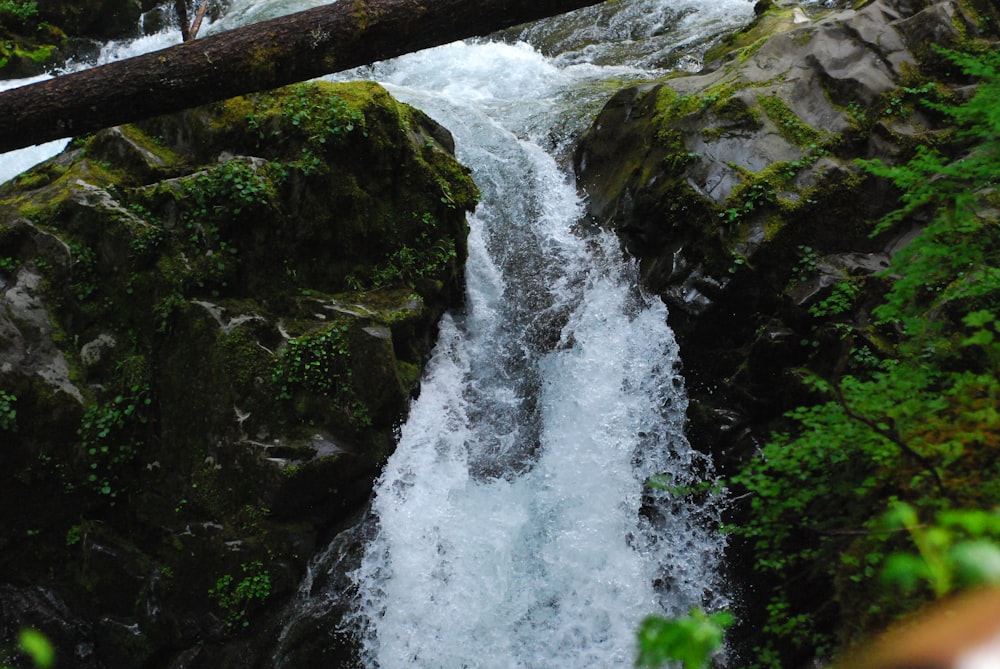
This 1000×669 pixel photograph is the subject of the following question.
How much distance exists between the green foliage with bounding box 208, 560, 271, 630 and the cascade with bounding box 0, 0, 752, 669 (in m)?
0.37

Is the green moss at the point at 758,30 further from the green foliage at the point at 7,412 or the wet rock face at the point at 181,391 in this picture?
the green foliage at the point at 7,412

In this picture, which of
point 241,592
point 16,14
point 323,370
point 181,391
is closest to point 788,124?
point 323,370

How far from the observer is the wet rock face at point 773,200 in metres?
5.82

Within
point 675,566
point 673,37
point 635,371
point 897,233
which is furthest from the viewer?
point 673,37

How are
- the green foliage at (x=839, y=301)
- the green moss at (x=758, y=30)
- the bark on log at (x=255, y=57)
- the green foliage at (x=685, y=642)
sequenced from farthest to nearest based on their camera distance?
the green moss at (x=758, y=30) < the green foliage at (x=839, y=301) < the bark on log at (x=255, y=57) < the green foliage at (x=685, y=642)

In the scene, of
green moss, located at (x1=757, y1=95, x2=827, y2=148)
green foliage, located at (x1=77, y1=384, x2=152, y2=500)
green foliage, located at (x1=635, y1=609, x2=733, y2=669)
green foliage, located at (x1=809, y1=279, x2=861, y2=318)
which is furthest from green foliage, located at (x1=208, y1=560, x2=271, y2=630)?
green moss, located at (x1=757, y1=95, x2=827, y2=148)

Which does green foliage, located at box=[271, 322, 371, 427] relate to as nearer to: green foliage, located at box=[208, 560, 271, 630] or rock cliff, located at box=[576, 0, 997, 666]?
green foliage, located at box=[208, 560, 271, 630]

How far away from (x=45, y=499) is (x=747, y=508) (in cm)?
623

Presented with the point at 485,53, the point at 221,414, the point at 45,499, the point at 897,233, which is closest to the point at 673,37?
the point at 485,53

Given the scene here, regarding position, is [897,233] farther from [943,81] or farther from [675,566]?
[675,566]

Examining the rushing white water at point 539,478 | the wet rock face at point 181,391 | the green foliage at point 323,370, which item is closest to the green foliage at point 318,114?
the wet rock face at point 181,391

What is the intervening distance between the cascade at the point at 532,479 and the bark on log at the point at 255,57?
328 cm

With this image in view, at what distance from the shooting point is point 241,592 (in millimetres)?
5445

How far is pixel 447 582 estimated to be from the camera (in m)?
5.69
